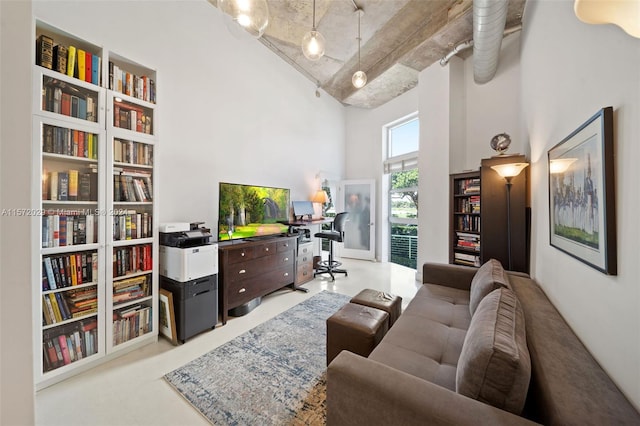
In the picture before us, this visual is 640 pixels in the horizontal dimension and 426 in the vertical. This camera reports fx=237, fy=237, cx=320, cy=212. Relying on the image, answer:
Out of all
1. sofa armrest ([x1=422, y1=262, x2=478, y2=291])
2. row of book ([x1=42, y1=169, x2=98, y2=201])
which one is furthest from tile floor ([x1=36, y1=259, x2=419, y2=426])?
sofa armrest ([x1=422, y1=262, x2=478, y2=291])

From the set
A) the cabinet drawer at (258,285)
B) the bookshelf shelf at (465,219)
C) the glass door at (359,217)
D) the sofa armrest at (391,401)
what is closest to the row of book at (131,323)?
the cabinet drawer at (258,285)

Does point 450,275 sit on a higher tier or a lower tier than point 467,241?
lower

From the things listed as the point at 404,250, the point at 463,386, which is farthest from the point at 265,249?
the point at 404,250

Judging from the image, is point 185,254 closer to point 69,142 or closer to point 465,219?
point 69,142

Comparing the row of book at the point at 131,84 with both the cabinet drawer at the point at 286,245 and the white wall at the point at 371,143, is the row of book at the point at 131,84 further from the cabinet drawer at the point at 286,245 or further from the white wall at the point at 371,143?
the white wall at the point at 371,143

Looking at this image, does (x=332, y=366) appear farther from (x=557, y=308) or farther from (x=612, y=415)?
(x=557, y=308)

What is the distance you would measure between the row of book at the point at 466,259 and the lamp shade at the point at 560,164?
1.97m

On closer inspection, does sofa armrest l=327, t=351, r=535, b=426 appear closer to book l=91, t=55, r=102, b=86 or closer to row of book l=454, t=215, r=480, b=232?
book l=91, t=55, r=102, b=86

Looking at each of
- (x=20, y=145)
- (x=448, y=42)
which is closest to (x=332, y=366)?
(x=20, y=145)

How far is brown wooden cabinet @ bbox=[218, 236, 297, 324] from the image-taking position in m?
2.69

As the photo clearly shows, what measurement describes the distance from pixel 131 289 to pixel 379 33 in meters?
4.62

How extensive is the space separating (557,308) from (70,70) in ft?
12.9

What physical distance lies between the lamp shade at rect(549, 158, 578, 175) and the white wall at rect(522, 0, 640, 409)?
0.51ft

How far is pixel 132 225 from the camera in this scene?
2229mm
